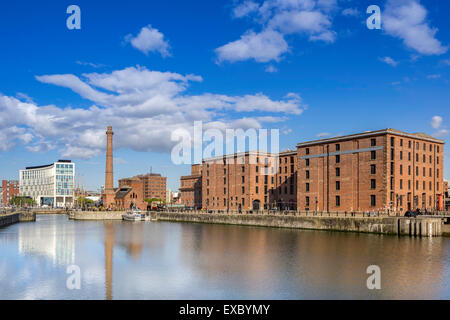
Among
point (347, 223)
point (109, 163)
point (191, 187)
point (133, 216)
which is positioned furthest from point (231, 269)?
point (191, 187)

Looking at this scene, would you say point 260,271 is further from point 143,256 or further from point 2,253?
point 2,253

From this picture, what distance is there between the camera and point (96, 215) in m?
120

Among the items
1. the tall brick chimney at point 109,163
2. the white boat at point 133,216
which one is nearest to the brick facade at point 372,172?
the white boat at point 133,216

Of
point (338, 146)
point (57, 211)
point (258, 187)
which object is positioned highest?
point (338, 146)

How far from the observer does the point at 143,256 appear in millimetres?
41281

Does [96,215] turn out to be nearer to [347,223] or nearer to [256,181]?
[256,181]

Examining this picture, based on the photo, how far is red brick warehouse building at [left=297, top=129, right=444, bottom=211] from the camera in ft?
226

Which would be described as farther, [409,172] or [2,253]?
[409,172]

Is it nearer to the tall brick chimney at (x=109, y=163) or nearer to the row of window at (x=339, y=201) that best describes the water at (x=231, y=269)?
the row of window at (x=339, y=201)

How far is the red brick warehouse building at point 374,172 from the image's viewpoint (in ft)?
226

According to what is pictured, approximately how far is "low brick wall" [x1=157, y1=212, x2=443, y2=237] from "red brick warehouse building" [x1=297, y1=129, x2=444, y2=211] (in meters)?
7.59

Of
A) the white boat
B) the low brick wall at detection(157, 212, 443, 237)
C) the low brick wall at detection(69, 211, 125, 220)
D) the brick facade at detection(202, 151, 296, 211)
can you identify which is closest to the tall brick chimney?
the low brick wall at detection(69, 211, 125, 220)
